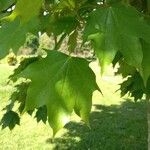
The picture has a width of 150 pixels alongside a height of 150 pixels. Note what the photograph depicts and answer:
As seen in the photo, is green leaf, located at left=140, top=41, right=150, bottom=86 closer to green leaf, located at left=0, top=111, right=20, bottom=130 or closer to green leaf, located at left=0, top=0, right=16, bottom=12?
green leaf, located at left=0, top=0, right=16, bottom=12

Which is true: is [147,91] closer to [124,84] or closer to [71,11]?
[71,11]

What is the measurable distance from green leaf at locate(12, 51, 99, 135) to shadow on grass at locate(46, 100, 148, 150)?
680 centimetres

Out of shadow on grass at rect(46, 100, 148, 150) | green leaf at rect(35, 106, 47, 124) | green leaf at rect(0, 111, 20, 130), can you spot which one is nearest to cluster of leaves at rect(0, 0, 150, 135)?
green leaf at rect(35, 106, 47, 124)

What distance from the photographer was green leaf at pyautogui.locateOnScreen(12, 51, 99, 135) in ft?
5.98

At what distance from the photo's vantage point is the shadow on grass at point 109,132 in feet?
28.9

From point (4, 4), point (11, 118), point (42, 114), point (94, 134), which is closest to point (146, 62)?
point (4, 4)

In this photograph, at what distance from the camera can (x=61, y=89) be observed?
1846 millimetres

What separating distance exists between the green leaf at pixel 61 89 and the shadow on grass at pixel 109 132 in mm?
6798

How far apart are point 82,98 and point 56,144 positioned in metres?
7.30

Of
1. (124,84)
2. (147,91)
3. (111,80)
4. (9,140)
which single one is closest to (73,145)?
(9,140)

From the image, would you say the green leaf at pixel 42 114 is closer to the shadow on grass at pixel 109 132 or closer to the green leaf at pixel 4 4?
the green leaf at pixel 4 4

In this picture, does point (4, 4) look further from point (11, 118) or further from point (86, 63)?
point (11, 118)

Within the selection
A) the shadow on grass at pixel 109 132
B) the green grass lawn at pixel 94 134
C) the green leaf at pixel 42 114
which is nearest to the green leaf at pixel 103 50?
the green leaf at pixel 42 114

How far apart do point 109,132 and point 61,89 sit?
8283 millimetres
